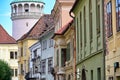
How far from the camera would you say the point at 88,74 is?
3084 cm

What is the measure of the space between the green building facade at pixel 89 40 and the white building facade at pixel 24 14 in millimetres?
67470

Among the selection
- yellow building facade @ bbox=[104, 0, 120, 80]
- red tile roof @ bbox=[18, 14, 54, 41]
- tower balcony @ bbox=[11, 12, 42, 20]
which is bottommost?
yellow building facade @ bbox=[104, 0, 120, 80]

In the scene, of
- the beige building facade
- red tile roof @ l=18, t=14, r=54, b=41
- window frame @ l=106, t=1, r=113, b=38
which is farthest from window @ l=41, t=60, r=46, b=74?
window frame @ l=106, t=1, r=113, b=38

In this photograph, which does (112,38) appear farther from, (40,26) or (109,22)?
(40,26)

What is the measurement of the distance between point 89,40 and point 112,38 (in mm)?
7677

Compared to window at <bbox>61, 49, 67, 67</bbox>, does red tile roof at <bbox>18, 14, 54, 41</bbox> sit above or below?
above

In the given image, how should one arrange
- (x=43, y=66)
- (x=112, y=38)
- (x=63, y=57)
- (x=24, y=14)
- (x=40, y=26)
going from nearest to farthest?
(x=112, y=38) < (x=63, y=57) < (x=43, y=66) < (x=40, y=26) < (x=24, y=14)

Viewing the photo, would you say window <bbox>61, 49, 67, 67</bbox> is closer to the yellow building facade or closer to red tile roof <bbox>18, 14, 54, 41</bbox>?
the yellow building facade

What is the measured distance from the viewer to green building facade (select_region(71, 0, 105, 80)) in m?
26.0

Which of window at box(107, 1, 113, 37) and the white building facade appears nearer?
window at box(107, 1, 113, 37)

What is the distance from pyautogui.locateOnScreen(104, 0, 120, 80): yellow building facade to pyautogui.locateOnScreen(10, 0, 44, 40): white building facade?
81.0 metres

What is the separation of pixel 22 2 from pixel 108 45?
87.9m

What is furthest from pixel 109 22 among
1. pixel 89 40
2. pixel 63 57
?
pixel 63 57

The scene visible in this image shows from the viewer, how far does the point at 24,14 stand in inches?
4186
